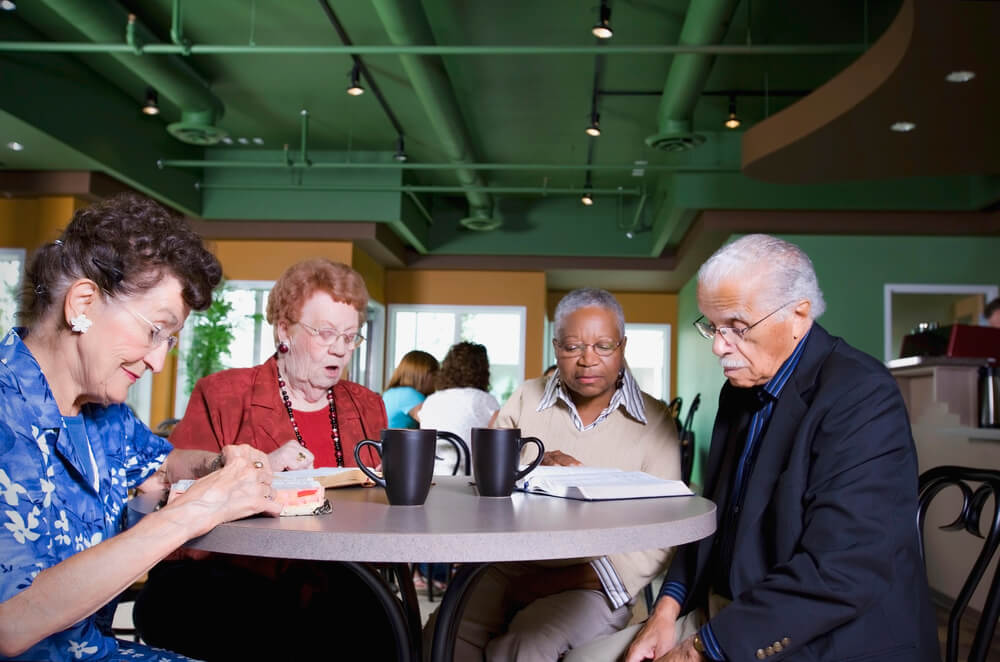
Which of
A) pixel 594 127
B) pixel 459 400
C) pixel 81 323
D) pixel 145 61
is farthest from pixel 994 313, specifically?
pixel 145 61

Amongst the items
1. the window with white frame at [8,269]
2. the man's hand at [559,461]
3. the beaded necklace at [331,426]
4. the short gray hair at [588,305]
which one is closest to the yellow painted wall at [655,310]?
the window with white frame at [8,269]

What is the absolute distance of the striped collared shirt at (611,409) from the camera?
1890 millimetres

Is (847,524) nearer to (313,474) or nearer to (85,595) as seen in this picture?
(313,474)

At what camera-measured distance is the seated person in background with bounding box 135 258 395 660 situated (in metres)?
1.79

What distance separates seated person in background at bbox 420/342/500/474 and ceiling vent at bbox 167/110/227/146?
151 inches

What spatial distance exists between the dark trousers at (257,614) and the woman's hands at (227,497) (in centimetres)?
65

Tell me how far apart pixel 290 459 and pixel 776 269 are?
110 cm

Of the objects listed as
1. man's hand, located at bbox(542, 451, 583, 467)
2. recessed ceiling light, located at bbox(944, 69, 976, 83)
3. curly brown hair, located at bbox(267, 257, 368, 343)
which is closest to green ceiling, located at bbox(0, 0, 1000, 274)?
recessed ceiling light, located at bbox(944, 69, 976, 83)

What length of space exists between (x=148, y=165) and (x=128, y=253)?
8217 mm

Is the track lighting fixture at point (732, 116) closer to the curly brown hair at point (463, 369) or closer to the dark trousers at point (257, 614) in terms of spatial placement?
the curly brown hair at point (463, 369)

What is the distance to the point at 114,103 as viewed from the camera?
8.02 meters

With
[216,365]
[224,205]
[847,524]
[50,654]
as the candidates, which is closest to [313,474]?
[50,654]

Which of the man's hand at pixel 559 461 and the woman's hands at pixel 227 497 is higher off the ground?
the woman's hands at pixel 227 497

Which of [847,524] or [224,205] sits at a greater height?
[224,205]
